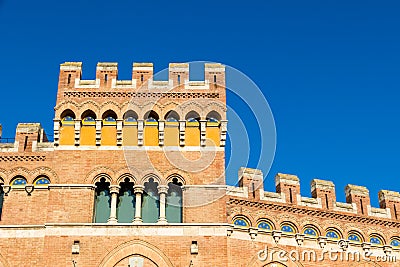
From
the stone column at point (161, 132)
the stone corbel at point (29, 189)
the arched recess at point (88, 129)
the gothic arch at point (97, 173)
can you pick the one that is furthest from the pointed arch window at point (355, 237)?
the stone corbel at point (29, 189)

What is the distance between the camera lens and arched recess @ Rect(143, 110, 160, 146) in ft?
91.5

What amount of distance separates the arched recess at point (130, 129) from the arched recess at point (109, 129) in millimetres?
391

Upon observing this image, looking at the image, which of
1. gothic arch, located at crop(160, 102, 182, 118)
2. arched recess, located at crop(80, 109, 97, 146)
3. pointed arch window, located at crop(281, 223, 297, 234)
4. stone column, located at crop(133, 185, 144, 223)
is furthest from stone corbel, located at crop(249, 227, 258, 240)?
arched recess, located at crop(80, 109, 97, 146)

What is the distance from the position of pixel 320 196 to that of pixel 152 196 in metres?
8.33

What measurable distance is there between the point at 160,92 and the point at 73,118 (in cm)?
394

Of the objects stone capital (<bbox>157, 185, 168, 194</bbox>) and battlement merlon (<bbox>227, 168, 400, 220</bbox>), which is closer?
stone capital (<bbox>157, 185, 168, 194</bbox>)

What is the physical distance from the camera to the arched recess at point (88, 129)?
2766 cm

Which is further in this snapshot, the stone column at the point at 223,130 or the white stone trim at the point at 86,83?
the white stone trim at the point at 86,83

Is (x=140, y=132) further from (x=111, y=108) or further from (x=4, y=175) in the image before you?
(x=4, y=175)

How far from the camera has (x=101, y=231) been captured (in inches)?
1013

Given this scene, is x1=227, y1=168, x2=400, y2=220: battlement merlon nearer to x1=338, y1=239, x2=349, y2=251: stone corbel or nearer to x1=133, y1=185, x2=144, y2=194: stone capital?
x1=338, y1=239, x2=349, y2=251: stone corbel

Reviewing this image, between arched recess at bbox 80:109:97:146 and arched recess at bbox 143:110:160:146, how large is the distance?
2.18 meters

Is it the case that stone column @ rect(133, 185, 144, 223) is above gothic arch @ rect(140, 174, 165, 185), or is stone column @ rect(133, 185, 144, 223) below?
below

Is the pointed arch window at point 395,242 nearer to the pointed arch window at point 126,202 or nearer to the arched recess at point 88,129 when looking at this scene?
the pointed arch window at point 126,202
